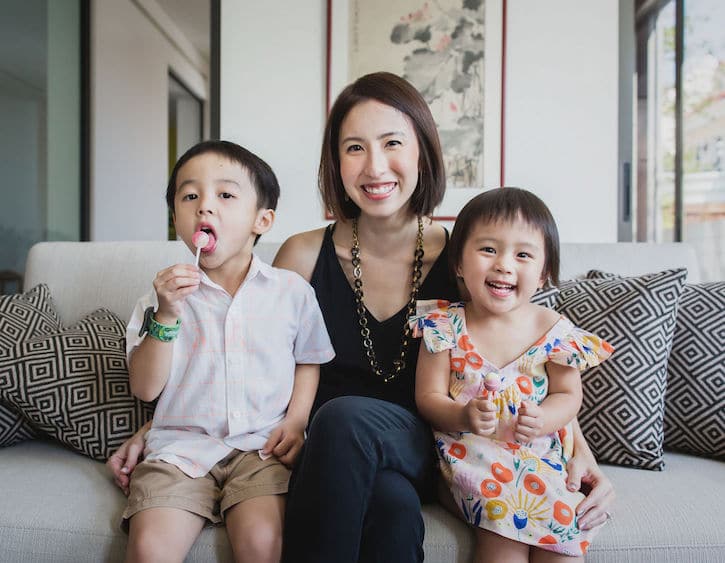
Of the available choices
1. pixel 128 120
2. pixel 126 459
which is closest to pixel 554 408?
pixel 126 459

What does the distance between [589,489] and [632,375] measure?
1.03 feet

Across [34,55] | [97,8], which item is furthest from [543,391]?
[97,8]

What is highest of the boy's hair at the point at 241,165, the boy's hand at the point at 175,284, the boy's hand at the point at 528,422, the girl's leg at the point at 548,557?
the boy's hair at the point at 241,165

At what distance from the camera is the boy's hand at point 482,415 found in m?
0.92

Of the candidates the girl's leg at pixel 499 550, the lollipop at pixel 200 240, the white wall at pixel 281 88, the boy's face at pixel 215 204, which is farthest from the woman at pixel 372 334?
the white wall at pixel 281 88

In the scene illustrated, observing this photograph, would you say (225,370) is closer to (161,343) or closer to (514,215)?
(161,343)

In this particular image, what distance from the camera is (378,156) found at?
48.9 inches

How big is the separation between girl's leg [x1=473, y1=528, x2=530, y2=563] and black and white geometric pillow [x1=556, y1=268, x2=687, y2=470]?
40 cm

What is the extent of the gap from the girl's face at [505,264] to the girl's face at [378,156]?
0.23 m

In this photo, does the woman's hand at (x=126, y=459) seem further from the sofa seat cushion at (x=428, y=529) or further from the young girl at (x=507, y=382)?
the young girl at (x=507, y=382)

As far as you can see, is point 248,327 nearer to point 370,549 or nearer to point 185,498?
point 185,498

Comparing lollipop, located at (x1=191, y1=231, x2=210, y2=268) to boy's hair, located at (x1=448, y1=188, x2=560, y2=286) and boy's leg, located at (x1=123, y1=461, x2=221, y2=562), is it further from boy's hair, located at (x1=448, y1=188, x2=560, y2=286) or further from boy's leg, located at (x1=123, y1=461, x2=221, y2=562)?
boy's hair, located at (x1=448, y1=188, x2=560, y2=286)

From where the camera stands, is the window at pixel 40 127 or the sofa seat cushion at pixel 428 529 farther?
the window at pixel 40 127

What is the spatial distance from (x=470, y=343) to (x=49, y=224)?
2.90m
